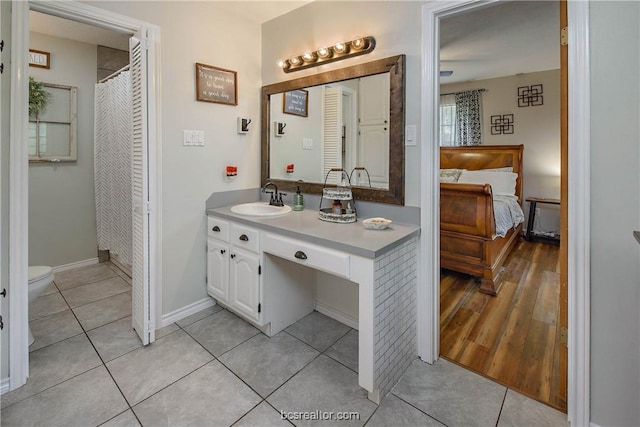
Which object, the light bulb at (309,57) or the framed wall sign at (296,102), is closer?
the light bulb at (309,57)

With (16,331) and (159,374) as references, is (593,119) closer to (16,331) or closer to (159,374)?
(159,374)

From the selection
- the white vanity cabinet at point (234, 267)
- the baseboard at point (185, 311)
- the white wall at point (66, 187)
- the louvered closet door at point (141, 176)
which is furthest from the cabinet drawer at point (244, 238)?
the white wall at point (66, 187)

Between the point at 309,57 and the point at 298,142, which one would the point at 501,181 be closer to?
the point at 298,142

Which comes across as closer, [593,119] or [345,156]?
[593,119]

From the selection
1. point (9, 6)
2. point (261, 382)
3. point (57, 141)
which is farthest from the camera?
point (57, 141)

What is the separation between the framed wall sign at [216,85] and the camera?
2.35 meters

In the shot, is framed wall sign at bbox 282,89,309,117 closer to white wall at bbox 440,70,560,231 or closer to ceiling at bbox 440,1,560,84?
ceiling at bbox 440,1,560,84

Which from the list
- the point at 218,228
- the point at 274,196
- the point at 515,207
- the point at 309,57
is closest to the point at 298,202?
the point at 274,196

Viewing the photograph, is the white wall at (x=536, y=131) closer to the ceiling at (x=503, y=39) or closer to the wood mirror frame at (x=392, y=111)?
the ceiling at (x=503, y=39)

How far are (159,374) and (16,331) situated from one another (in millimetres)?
732

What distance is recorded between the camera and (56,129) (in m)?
3.23

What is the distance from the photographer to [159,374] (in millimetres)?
1799

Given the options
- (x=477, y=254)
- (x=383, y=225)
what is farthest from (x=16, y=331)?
(x=477, y=254)

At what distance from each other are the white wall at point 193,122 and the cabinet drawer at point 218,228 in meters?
0.08
